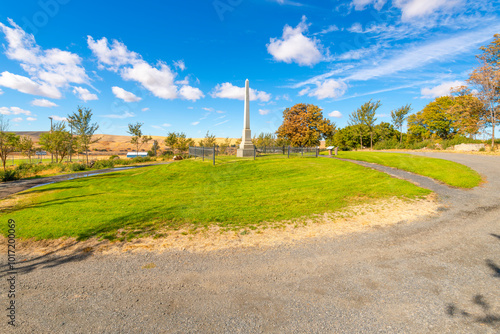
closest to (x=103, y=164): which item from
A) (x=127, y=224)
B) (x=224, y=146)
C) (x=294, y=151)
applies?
(x=224, y=146)

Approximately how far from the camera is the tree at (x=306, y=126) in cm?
3828

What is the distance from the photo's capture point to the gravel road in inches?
105

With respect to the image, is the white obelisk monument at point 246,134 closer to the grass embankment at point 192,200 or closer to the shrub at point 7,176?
the grass embankment at point 192,200

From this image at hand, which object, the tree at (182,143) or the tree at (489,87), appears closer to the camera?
the tree at (489,87)

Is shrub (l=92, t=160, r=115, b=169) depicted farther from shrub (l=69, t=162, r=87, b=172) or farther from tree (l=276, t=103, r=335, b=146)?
tree (l=276, t=103, r=335, b=146)

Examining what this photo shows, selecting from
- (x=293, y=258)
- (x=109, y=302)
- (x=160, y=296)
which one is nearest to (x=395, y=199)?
(x=293, y=258)

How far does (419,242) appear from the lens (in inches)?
192

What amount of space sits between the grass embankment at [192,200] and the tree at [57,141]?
21502 millimetres

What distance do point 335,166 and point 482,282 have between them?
13.2m

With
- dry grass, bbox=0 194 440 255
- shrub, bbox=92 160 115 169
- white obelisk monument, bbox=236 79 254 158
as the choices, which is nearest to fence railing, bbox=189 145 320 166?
white obelisk monument, bbox=236 79 254 158

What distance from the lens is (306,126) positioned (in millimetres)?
38812

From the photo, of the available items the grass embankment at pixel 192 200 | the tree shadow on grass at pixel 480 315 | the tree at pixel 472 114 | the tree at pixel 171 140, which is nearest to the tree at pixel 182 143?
the tree at pixel 171 140

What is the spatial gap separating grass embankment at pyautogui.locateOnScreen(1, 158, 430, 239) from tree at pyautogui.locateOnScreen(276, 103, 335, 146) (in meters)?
24.6

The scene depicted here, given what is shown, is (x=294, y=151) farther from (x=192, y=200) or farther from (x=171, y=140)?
(x=171, y=140)
